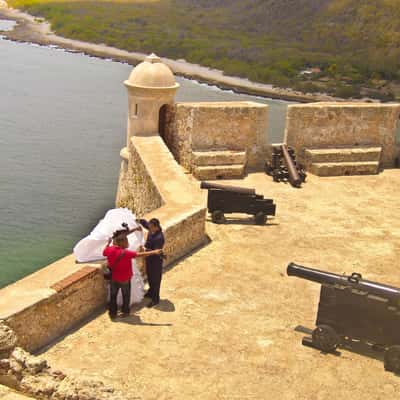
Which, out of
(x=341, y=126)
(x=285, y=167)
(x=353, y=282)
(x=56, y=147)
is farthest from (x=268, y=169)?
(x=56, y=147)

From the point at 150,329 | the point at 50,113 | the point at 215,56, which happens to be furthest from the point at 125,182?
the point at 215,56

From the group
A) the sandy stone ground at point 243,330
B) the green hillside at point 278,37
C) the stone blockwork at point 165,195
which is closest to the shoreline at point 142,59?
the green hillside at point 278,37

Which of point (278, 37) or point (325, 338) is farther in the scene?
point (278, 37)

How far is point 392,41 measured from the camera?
156 feet

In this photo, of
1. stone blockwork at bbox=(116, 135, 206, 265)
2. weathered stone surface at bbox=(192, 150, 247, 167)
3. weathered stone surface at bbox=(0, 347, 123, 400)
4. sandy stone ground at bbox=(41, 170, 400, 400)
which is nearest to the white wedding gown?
sandy stone ground at bbox=(41, 170, 400, 400)

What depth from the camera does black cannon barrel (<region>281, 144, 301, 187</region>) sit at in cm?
1203

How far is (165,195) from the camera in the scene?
9.21 meters

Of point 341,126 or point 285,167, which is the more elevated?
point 341,126

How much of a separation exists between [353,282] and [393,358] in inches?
29.6

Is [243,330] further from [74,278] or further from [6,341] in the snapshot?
[6,341]

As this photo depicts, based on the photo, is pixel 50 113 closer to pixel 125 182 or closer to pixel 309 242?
pixel 125 182

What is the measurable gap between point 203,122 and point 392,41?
38.8m

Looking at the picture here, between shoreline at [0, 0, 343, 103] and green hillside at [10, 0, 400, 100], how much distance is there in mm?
1174

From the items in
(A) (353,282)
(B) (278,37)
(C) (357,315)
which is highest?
(B) (278,37)
